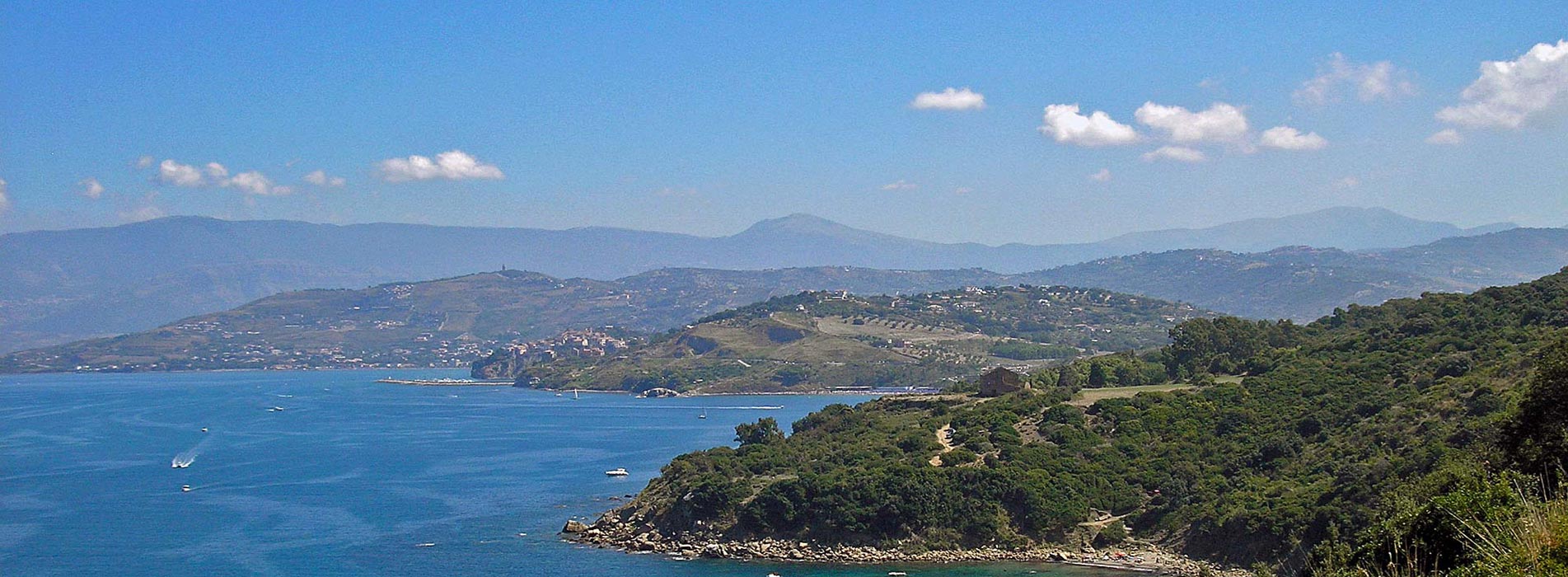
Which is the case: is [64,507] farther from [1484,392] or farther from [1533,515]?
[1533,515]

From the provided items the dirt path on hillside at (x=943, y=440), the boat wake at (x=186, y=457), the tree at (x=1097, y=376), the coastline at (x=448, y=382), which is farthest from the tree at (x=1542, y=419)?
the coastline at (x=448, y=382)

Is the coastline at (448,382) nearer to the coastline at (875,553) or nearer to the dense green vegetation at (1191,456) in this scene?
the dense green vegetation at (1191,456)

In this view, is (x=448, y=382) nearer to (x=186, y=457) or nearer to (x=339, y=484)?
(x=186, y=457)

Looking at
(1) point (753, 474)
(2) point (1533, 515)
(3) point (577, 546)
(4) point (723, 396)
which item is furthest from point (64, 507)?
(4) point (723, 396)

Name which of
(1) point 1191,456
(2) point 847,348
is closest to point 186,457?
(1) point 1191,456

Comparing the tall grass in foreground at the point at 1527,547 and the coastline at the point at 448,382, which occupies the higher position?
the tall grass in foreground at the point at 1527,547
